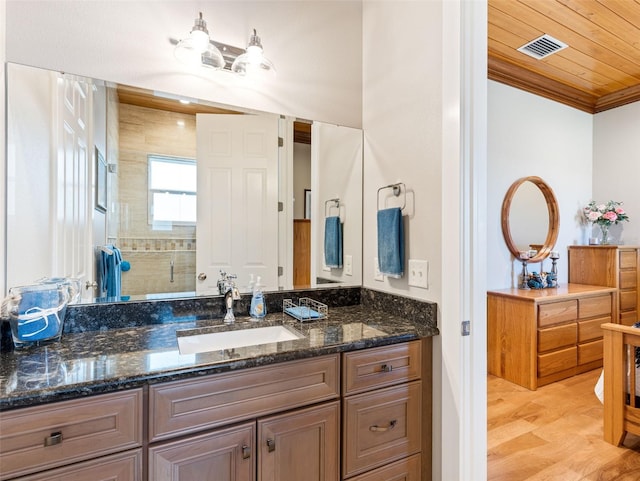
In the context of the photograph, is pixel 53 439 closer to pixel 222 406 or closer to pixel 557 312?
pixel 222 406

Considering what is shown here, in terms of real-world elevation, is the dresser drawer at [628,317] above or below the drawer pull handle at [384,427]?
below

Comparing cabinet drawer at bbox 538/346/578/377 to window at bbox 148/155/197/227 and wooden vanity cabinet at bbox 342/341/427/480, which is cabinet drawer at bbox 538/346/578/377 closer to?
wooden vanity cabinet at bbox 342/341/427/480

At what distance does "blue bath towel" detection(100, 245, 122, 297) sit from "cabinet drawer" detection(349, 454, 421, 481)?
118 cm

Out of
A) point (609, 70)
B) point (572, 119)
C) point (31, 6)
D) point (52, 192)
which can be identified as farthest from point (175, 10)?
point (572, 119)

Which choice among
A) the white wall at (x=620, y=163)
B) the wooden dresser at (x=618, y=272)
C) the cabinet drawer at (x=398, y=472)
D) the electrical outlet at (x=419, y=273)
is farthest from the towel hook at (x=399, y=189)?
the white wall at (x=620, y=163)

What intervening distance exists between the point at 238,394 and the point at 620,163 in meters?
4.67

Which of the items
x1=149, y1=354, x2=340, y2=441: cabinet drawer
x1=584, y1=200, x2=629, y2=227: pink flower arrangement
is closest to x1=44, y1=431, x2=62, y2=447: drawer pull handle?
x1=149, y1=354, x2=340, y2=441: cabinet drawer

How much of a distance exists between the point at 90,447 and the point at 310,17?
1964mm

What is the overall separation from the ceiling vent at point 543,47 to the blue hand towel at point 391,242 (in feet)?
7.49

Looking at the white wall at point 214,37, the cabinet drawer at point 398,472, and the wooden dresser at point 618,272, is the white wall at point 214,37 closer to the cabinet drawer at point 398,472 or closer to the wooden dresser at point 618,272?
the cabinet drawer at point 398,472

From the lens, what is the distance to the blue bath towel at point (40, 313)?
3.54 feet

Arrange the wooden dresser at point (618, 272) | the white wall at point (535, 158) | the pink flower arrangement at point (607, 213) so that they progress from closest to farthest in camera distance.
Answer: the white wall at point (535, 158)
the wooden dresser at point (618, 272)
the pink flower arrangement at point (607, 213)

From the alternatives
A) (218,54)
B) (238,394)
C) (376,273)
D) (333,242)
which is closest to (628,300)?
(376,273)

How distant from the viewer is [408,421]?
1.33m
